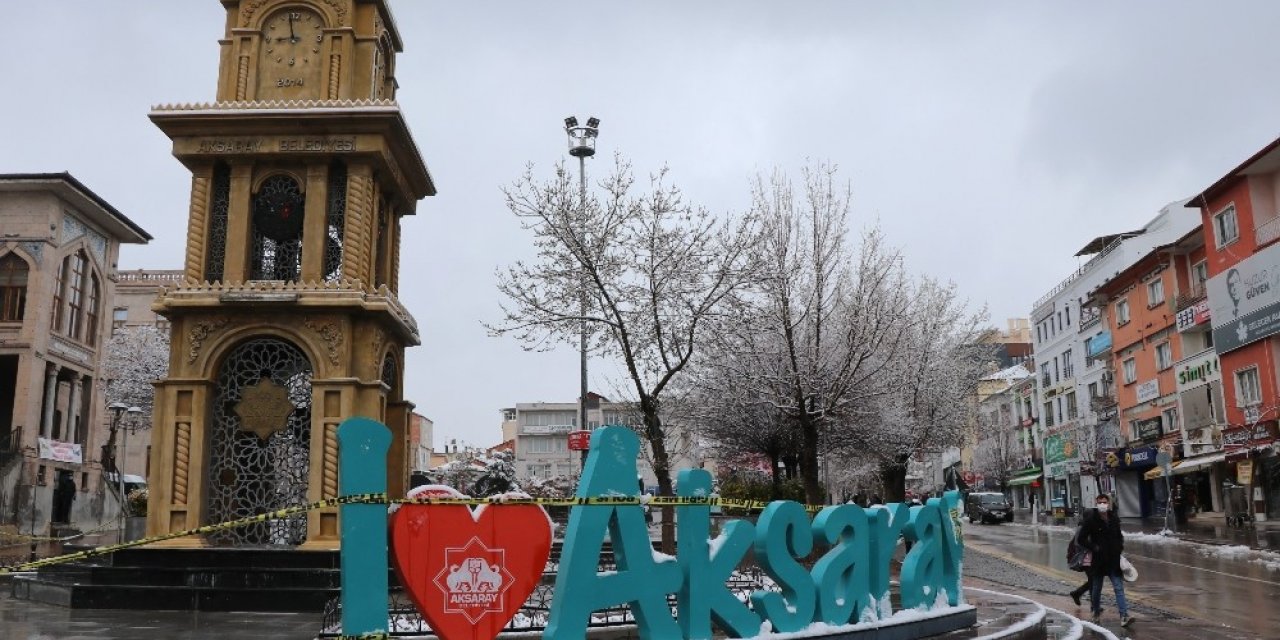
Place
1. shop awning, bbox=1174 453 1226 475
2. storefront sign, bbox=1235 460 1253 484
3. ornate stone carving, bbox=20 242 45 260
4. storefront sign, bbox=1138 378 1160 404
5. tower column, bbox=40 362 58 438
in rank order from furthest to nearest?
storefront sign, bbox=1138 378 1160 404 < tower column, bbox=40 362 58 438 < shop awning, bbox=1174 453 1226 475 < ornate stone carving, bbox=20 242 45 260 < storefront sign, bbox=1235 460 1253 484

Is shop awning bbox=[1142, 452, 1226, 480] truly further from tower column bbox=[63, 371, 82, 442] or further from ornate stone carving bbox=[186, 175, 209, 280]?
tower column bbox=[63, 371, 82, 442]

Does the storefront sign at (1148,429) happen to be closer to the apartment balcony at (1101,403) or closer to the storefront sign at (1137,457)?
the storefront sign at (1137,457)

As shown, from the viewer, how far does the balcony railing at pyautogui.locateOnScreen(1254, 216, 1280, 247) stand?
33.6m

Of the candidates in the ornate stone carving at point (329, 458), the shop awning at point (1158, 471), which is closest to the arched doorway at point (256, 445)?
the ornate stone carving at point (329, 458)

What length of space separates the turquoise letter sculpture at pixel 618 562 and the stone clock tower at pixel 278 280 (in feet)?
23.4

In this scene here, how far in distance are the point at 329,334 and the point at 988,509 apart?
40.5m

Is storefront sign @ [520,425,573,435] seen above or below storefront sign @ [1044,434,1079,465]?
above

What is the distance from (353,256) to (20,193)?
1155 inches

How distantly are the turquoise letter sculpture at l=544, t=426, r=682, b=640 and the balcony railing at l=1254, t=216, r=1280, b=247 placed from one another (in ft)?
108

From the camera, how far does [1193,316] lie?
41.2m

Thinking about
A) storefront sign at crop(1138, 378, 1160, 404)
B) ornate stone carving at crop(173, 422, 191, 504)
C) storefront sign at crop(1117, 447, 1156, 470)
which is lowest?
ornate stone carving at crop(173, 422, 191, 504)

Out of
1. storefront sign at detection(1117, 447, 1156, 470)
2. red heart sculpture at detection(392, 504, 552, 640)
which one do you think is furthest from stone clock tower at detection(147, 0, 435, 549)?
storefront sign at detection(1117, 447, 1156, 470)

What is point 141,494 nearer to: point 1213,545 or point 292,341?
point 292,341

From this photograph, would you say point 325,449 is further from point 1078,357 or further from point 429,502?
point 1078,357
